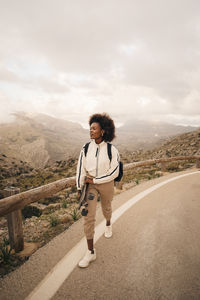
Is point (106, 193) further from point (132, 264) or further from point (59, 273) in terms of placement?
point (59, 273)

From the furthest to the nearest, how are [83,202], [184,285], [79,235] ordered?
[79,235] → [83,202] → [184,285]

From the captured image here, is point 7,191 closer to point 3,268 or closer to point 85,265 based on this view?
point 3,268

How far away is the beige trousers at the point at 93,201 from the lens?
2301 mm

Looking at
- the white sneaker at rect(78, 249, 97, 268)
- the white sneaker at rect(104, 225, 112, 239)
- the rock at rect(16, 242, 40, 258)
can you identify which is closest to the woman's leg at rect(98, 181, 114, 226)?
the white sneaker at rect(104, 225, 112, 239)

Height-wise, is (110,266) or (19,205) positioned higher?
(19,205)

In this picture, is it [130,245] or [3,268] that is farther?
[130,245]

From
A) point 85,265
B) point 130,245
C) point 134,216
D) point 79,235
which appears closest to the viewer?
point 85,265

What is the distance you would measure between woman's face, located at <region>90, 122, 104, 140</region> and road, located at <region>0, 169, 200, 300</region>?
1.78 meters

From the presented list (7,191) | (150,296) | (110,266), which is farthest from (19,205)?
(150,296)

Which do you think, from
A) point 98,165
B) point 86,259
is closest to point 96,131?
point 98,165

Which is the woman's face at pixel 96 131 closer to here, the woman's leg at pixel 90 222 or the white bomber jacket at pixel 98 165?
the white bomber jacket at pixel 98 165

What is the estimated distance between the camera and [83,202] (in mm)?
2373

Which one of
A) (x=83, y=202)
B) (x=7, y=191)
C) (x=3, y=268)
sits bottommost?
(x=3, y=268)

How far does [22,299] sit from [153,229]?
2351 mm
